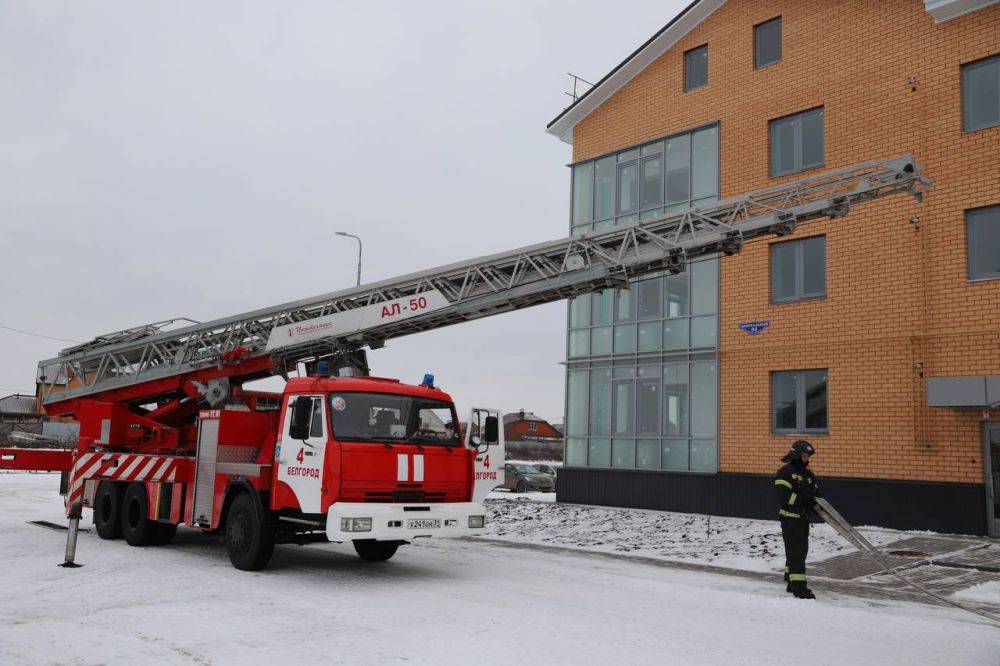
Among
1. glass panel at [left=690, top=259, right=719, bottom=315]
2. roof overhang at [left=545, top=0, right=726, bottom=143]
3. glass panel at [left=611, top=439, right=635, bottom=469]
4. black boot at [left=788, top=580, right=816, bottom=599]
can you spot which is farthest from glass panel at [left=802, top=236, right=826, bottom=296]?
black boot at [left=788, top=580, right=816, bottom=599]

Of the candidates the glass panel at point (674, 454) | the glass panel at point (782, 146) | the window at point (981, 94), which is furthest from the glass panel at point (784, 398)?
the window at point (981, 94)

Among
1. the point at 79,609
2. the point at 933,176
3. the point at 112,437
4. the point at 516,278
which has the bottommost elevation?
the point at 79,609

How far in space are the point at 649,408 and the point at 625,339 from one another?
182 cm

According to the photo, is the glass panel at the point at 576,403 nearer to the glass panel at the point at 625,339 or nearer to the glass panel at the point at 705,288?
the glass panel at the point at 625,339

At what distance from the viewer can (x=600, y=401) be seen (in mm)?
21375

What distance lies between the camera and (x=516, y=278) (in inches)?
457

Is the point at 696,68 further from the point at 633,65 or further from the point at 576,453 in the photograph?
the point at 576,453

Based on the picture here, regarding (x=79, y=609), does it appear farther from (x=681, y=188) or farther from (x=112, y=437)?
(x=681, y=188)

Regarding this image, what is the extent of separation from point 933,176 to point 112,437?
15565mm

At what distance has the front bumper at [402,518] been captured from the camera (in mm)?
9438

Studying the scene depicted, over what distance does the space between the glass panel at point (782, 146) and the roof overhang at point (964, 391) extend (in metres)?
5.96

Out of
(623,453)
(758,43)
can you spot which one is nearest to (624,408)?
(623,453)

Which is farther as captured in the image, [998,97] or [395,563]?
[998,97]

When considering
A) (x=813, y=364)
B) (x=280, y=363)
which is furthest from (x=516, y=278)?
(x=813, y=364)
